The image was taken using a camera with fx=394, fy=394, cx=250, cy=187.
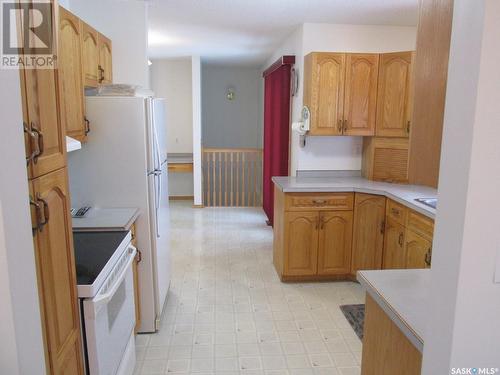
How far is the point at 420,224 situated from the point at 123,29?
2.79 metres

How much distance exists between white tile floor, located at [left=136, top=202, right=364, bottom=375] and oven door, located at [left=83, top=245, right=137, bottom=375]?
0.51 meters

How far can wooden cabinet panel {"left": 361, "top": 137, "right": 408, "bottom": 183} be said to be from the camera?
11.7 ft

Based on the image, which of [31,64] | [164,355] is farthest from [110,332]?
[31,64]

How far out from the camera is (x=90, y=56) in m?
2.68

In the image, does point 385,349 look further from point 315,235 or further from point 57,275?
point 315,235

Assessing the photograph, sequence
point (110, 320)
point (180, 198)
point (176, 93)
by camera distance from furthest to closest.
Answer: point (180, 198) → point (176, 93) → point (110, 320)

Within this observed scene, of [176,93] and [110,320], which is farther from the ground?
[176,93]

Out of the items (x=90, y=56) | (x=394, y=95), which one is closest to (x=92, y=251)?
(x=90, y=56)

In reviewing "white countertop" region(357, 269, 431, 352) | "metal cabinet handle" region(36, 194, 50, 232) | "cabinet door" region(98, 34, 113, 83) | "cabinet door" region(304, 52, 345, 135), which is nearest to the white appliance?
"metal cabinet handle" region(36, 194, 50, 232)

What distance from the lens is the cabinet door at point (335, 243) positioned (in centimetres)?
345

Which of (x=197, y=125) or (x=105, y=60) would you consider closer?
(x=105, y=60)

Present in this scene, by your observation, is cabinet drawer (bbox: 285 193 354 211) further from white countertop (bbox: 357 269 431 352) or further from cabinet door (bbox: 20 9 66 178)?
cabinet door (bbox: 20 9 66 178)

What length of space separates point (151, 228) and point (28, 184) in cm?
157

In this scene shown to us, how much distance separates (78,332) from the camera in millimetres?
1522
